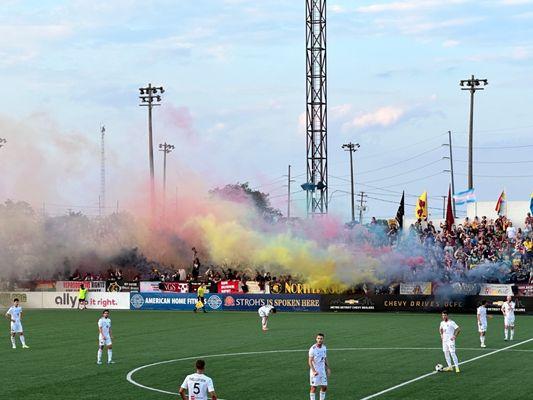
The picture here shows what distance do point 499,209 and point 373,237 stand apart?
516 inches

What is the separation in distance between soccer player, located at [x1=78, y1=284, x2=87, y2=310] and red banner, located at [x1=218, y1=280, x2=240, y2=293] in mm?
9854

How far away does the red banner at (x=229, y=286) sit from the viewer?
6881 centimetres

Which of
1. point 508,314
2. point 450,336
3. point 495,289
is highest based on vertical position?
point 495,289

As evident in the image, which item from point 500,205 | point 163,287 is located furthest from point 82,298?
point 500,205

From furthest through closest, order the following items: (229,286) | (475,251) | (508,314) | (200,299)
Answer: (229,286)
(200,299)
(475,251)
(508,314)

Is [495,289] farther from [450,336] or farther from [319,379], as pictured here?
[319,379]

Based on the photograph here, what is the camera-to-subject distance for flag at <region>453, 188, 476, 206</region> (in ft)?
252

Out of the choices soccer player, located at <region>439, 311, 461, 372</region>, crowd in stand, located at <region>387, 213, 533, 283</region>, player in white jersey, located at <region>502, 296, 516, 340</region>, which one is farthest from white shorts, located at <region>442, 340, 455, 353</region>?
crowd in stand, located at <region>387, 213, 533, 283</region>

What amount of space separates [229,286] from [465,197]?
21.0m

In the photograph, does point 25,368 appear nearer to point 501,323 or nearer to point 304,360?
A: point 304,360

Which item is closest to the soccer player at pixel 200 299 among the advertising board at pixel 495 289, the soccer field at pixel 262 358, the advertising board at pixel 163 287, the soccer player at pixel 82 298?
the advertising board at pixel 163 287

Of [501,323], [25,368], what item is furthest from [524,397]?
[501,323]

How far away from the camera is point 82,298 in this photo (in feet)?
231

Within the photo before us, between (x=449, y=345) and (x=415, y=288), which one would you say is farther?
(x=415, y=288)
